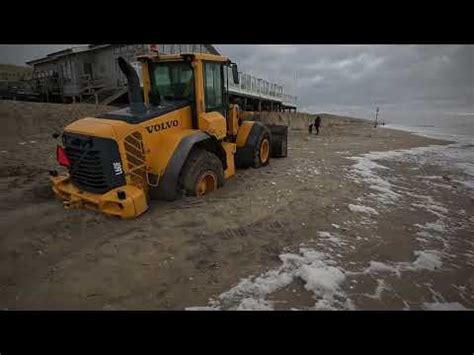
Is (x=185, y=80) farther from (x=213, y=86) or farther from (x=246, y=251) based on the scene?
(x=246, y=251)

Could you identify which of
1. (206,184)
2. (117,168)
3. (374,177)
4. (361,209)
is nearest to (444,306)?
(361,209)

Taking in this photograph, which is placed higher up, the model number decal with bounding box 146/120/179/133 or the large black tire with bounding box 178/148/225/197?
the model number decal with bounding box 146/120/179/133

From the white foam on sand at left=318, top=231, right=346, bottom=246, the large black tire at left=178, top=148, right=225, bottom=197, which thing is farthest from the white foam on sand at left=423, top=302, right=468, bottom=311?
the large black tire at left=178, top=148, right=225, bottom=197

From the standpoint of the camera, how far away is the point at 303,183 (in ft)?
24.9

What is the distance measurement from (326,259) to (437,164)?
10484mm

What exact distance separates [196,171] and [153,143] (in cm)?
102

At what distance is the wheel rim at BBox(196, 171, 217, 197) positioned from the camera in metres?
5.98

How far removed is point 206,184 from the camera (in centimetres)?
640

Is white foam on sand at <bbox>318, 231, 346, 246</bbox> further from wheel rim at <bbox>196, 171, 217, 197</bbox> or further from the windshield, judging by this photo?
the windshield

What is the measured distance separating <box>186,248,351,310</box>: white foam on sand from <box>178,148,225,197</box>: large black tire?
2532mm

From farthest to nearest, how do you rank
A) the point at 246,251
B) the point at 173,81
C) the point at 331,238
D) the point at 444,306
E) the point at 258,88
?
the point at 258,88, the point at 173,81, the point at 331,238, the point at 246,251, the point at 444,306

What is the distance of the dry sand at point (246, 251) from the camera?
10.2 feet
